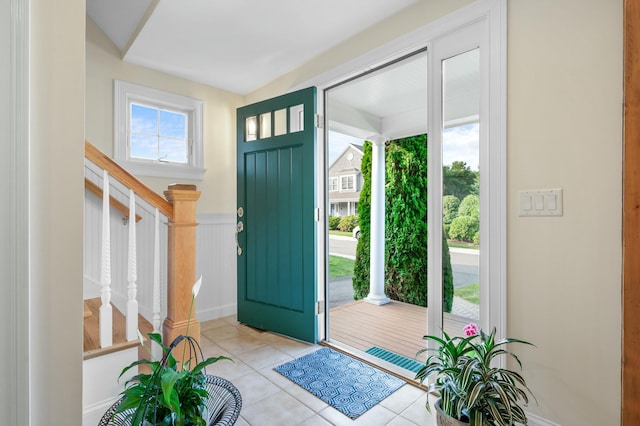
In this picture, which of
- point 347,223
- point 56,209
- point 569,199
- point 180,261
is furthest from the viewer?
point 347,223

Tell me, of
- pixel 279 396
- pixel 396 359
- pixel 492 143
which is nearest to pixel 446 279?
pixel 492 143

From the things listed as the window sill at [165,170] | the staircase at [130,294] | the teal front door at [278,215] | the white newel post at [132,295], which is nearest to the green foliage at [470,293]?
the teal front door at [278,215]

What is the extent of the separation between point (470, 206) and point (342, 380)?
134 cm

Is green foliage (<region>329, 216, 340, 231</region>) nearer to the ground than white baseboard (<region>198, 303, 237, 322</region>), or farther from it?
farther from it

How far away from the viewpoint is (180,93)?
2.96 meters

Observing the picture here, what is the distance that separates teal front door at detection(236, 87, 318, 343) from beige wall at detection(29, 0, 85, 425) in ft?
5.33

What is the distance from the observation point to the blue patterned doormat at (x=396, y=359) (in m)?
2.18

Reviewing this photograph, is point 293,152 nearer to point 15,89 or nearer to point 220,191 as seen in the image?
point 220,191

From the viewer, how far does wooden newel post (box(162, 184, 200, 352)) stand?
5.35ft

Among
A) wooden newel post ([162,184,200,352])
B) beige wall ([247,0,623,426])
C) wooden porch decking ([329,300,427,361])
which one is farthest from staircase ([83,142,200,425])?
beige wall ([247,0,623,426])

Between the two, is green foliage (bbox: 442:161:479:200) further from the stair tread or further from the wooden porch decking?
the stair tread

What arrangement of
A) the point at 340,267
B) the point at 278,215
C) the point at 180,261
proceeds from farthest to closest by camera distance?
the point at 340,267 < the point at 278,215 < the point at 180,261

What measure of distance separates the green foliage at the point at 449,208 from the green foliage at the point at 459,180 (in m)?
0.02

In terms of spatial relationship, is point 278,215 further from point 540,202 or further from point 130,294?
point 540,202
